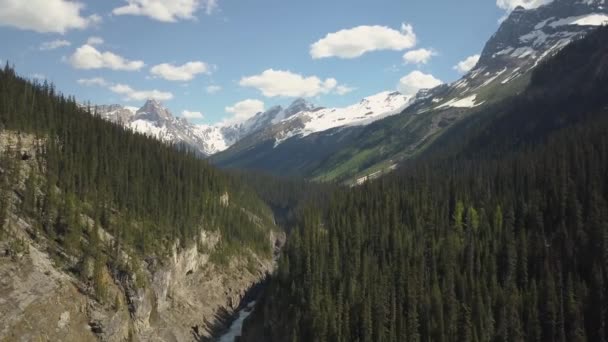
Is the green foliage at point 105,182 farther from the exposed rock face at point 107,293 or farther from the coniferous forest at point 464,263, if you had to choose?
the coniferous forest at point 464,263

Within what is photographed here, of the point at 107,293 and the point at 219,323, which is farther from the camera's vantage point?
the point at 219,323

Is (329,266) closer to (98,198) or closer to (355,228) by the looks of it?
(355,228)

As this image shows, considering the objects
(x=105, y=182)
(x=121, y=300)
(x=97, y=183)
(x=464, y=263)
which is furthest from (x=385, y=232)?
(x=97, y=183)

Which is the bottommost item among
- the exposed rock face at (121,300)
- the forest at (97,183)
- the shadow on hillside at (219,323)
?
the shadow on hillside at (219,323)

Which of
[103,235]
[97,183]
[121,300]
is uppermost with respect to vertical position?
[97,183]

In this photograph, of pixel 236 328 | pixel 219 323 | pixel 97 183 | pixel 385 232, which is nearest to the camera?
pixel 97 183

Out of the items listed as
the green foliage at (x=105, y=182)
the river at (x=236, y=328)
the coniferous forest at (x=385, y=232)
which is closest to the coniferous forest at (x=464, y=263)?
the coniferous forest at (x=385, y=232)

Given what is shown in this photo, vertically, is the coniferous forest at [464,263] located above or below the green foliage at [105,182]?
below

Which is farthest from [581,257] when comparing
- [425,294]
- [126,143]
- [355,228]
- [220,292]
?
[126,143]

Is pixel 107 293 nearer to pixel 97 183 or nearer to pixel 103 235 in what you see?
pixel 103 235
